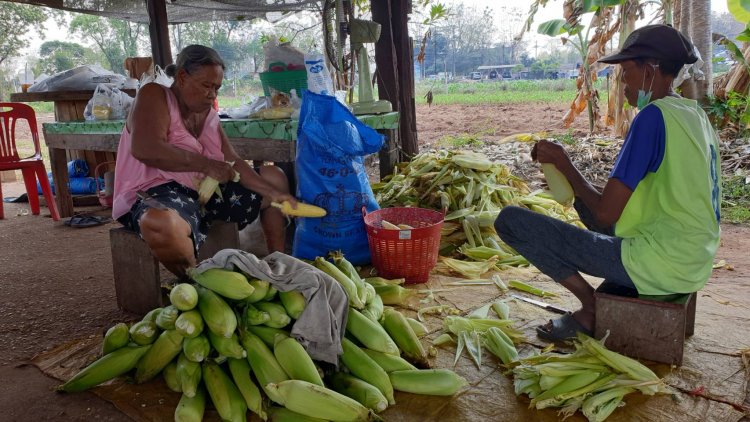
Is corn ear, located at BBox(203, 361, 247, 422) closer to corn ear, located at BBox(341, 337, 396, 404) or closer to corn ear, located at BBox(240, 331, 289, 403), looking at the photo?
corn ear, located at BBox(240, 331, 289, 403)

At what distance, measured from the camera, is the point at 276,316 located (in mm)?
2145

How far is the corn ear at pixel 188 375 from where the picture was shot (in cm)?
198

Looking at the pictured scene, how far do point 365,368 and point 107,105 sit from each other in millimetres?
4028

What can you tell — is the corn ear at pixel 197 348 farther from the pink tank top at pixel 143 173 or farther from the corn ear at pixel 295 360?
the pink tank top at pixel 143 173

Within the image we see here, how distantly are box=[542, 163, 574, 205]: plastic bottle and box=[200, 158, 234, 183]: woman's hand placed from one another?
1.69m

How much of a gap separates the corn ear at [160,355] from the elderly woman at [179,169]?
68cm

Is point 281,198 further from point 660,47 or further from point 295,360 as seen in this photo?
point 660,47

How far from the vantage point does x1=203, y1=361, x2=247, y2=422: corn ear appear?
6.30 feet

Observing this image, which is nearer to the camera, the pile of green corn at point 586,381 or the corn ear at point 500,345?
the pile of green corn at point 586,381

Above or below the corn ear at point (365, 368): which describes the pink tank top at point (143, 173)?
above

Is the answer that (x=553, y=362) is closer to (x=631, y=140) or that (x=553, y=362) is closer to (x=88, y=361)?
(x=631, y=140)

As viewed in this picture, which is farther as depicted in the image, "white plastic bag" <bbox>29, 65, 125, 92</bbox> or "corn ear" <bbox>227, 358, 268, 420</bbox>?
"white plastic bag" <bbox>29, 65, 125, 92</bbox>

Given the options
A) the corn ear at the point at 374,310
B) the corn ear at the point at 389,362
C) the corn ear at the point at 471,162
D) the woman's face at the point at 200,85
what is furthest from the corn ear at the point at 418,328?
the corn ear at the point at 471,162

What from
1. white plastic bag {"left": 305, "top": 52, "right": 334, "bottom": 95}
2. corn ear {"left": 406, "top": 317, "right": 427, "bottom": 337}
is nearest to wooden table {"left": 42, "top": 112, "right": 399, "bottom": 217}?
white plastic bag {"left": 305, "top": 52, "right": 334, "bottom": 95}
